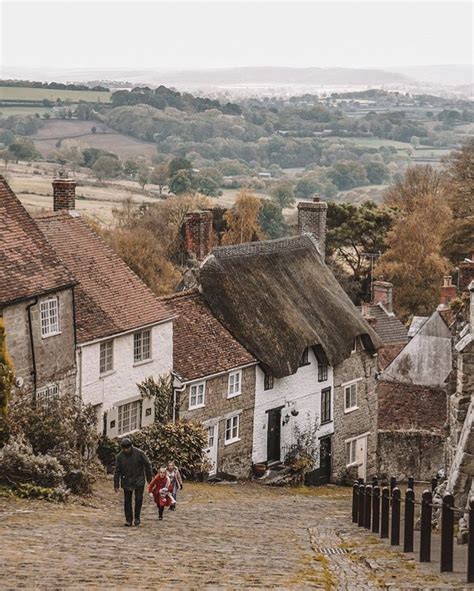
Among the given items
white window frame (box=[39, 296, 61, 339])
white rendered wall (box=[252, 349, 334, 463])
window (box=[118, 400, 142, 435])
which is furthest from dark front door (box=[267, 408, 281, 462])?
white window frame (box=[39, 296, 61, 339])

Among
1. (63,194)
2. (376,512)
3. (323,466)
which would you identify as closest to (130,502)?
(376,512)

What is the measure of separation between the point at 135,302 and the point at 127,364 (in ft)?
7.23

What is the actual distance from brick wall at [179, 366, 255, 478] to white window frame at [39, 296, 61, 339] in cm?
598

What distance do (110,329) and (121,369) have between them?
4.10ft

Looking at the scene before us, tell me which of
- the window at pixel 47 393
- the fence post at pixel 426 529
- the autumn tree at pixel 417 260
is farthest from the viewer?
the autumn tree at pixel 417 260

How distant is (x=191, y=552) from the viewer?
17234mm

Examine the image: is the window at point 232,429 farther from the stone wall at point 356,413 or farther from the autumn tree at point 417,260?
the autumn tree at point 417,260

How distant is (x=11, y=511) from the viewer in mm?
20812

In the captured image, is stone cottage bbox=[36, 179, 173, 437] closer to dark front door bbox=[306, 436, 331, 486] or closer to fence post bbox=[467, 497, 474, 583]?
dark front door bbox=[306, 436, 331, 486]

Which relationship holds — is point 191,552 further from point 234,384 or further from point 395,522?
point 234,384

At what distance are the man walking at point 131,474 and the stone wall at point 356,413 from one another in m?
23.1

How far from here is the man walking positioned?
65.8ft

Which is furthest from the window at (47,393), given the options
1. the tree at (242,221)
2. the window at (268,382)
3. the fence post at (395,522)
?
the tree at (242,221)

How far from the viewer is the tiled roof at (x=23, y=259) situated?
2998 centimetres
